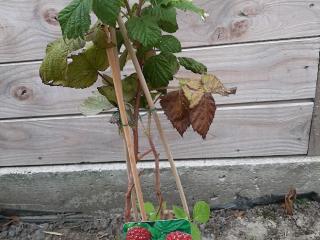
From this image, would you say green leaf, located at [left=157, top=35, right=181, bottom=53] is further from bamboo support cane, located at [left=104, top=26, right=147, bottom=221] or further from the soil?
the soil

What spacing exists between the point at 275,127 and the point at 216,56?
0.42m

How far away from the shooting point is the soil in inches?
68.7

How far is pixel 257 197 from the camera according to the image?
1.85 meters

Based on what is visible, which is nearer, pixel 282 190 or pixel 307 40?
pixel 307 40

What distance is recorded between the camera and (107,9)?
0.65 m

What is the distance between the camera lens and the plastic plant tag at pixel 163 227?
2.84ft

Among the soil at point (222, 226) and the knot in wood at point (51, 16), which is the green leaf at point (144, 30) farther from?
the soil at point (222, 226)

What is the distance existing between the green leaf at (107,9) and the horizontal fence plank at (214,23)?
86 centimetres

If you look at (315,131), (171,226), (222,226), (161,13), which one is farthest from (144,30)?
(222,226)

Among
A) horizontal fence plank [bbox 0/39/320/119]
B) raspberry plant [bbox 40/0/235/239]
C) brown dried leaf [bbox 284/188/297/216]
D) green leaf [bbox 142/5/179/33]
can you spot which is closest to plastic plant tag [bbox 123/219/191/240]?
raspberry plant [bbox 40/0/235/239]

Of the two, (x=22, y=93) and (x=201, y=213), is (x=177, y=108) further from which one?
(x=22, y=93)

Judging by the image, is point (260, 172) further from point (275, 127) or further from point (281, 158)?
point (275, 127)

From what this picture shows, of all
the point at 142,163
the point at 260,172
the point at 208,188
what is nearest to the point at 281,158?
the point at 260,172

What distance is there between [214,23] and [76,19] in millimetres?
918
